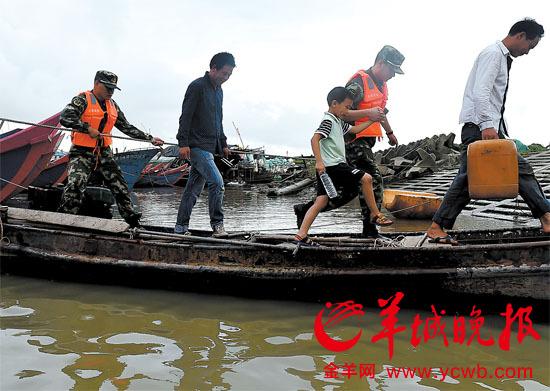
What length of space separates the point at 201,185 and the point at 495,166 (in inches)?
122

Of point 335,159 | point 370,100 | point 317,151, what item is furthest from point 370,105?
point 317,151

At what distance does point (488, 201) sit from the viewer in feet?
38.5

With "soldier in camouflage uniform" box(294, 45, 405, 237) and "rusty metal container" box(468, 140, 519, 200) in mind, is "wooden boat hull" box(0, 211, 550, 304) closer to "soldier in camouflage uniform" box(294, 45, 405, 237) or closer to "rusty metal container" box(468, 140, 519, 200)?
"rusty metal container" box(468, 140, 519, 200)

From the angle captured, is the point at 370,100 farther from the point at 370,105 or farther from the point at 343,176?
the point at 343,176

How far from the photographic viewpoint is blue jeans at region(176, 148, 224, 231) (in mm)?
5379

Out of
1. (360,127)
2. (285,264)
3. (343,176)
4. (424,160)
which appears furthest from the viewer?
(424,160)

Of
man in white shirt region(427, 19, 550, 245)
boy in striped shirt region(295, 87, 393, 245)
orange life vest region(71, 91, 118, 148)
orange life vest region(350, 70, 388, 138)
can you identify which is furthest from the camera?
orange life vest region(71, 91, 118, 148)

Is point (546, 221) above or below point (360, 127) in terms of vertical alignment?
below

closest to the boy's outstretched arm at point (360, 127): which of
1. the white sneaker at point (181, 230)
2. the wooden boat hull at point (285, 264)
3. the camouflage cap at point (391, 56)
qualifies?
the camouflage cap at point (391, 56)

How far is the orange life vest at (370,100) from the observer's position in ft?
15.9

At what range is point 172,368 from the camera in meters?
2.85

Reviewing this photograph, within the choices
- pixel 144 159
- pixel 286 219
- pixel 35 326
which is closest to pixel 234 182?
pixel 144 159

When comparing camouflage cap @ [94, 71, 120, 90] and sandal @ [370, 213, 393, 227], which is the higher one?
camouflage cap @ [94, 71, 120, 90]

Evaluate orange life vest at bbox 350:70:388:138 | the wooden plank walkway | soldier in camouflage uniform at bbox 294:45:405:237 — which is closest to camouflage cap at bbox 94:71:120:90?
soldier in camouflage uniform at bbox 294:45:405:237
